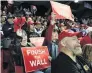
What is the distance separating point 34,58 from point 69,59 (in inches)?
37.4

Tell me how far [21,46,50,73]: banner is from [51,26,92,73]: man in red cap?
661mm

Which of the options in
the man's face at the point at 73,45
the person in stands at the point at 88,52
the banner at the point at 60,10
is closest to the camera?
the man's face at the point at 73,45

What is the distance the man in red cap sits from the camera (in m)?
4.10

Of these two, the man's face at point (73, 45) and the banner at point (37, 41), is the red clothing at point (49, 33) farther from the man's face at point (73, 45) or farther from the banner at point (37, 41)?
the man's face at point (73, 45)

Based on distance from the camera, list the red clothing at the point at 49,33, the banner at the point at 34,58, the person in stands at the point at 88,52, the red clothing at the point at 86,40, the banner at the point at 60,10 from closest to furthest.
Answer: the person in stands at the point at 88,52 < the banner at the point at 34,58 < the red clothing at the point at 86,40 < the red clothing at the point at 49,33 < the banner at the point at 60,10

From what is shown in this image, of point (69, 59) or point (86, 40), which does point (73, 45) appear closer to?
point (69, 59)

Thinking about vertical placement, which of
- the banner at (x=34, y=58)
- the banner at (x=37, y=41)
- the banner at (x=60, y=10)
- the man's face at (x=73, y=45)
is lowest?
the banner at (x=34, y=58)

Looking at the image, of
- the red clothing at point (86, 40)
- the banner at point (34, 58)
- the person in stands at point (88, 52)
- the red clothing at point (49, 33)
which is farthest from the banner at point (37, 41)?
the person in stands at point (88, 52)

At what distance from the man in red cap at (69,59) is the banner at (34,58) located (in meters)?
0.66

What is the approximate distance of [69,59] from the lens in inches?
164

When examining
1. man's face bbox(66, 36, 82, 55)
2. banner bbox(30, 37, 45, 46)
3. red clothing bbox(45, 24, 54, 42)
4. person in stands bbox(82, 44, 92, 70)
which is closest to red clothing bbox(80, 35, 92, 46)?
person in stands bbox(82, 44, 92, 70)

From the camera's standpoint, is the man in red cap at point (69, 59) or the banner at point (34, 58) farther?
the banner at point (34, 58)

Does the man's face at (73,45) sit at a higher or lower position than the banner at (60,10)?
lower

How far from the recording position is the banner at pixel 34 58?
4.91m
